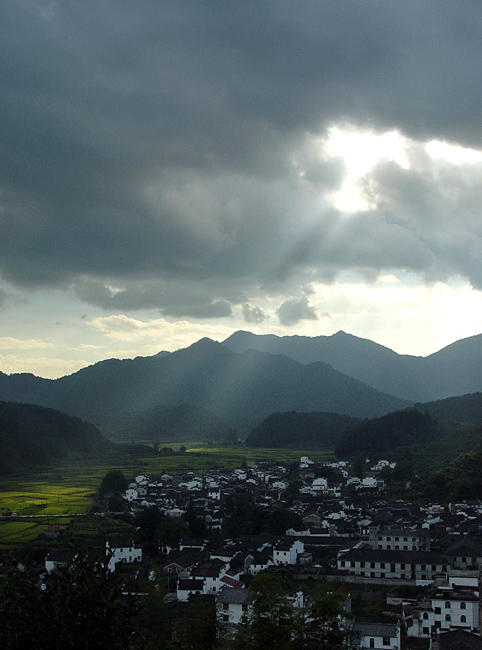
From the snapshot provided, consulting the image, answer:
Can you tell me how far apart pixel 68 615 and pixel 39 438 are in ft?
294

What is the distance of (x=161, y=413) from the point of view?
164m

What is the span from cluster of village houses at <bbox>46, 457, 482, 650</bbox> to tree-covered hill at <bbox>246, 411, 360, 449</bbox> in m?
68.9

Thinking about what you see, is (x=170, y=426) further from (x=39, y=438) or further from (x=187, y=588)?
(x=187, y=588)

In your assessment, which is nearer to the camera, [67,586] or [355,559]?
[67,586]

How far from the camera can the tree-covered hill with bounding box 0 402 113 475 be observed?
81.1 meters

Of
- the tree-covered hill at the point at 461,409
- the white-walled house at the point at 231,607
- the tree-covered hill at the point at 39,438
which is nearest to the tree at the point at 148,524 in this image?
the white-walled house at the point at 231,607

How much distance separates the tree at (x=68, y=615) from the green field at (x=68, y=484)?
29.1m

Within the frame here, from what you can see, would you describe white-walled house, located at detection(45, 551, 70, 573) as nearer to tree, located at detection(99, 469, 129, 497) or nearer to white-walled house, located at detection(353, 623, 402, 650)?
white-walled house, located at detection(353, 623, 402, 650)

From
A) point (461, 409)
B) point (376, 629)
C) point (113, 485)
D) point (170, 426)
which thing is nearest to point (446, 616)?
point (376, 629)

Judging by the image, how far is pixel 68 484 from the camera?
198 feet

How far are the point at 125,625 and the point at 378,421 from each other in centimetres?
9167

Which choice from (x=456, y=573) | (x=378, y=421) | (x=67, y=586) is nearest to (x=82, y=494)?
(x=456, y=573)

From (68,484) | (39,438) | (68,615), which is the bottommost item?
(68,484)

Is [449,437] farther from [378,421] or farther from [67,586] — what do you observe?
[67,586]
